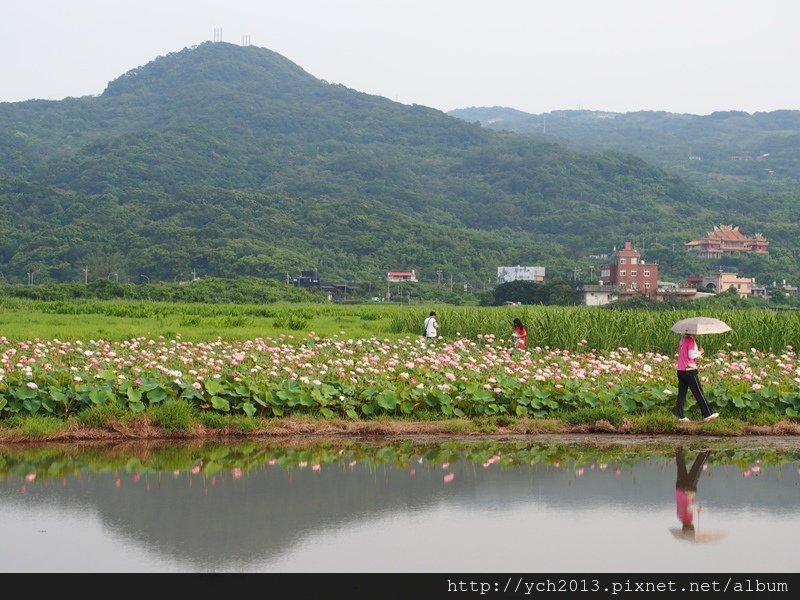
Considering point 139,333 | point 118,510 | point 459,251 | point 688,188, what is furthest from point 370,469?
point 688,188

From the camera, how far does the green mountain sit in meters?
105

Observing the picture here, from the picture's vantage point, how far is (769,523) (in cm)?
823

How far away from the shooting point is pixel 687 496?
362 inches

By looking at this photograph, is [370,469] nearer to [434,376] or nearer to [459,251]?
[434,376]

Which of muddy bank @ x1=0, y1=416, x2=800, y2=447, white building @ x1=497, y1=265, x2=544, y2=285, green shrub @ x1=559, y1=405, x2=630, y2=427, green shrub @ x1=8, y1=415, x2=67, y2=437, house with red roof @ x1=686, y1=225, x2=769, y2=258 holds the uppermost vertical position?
green shrub @ x1=8, y1=415, x2=67, y2=437

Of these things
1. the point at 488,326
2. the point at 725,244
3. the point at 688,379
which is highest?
the point at 688,379

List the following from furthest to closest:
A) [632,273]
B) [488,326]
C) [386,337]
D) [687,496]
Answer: [632,273]
[488,326]
[386,337]
[687,496]

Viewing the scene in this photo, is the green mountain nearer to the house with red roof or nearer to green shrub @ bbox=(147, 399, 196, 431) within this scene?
the house with red roof

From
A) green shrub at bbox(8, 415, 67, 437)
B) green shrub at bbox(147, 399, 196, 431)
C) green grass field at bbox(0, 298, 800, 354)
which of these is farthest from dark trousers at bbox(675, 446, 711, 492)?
green grass field at bbox(0, 298, 800, 354)

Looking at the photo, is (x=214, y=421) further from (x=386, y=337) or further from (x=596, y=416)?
(x=386, y=337)

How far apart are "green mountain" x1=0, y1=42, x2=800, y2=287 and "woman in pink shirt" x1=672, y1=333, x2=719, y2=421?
8095 centimetres

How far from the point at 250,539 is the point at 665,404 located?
23.4 ft

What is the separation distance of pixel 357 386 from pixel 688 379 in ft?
12.5

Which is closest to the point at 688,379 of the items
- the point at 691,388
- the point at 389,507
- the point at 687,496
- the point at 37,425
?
the point at 691,388
